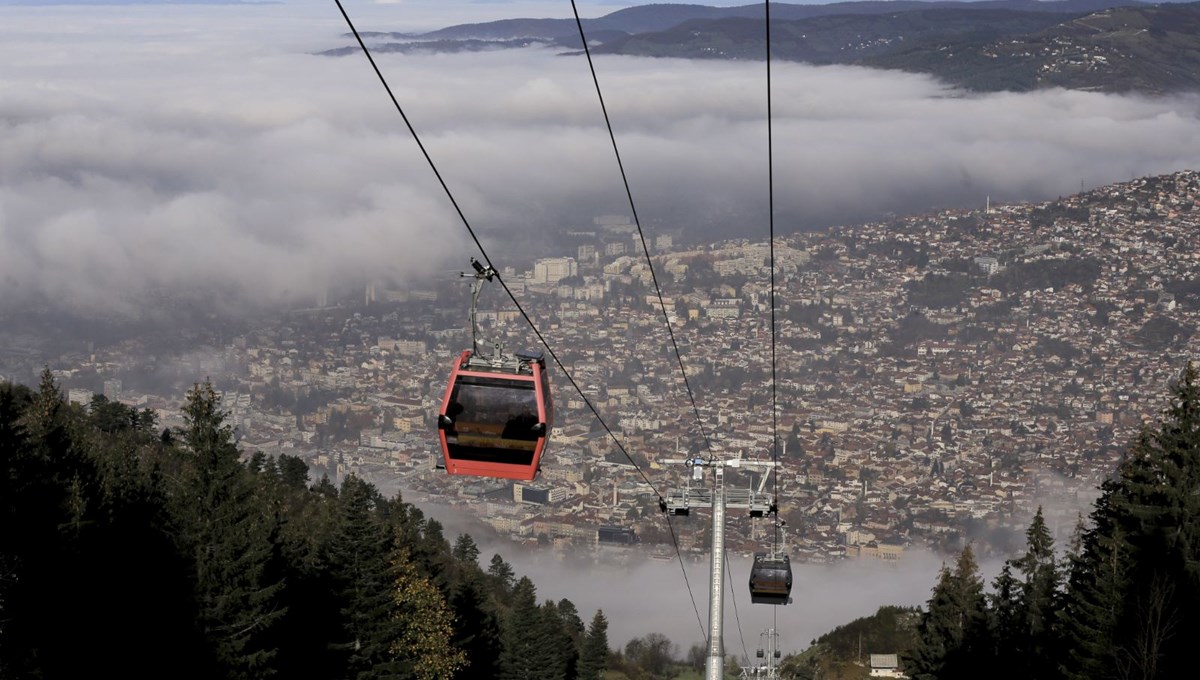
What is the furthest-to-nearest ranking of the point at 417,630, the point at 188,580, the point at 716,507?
the point at 417,630
the point at 188,580
the point at 716,507

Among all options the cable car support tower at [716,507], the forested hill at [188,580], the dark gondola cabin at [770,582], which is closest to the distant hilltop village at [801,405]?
A: the forested hill at [188,580]

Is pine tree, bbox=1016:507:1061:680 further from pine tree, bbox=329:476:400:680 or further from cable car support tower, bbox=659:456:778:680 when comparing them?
pine tree, bbox=329:476:400:680

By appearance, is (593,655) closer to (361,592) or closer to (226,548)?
(361,592)

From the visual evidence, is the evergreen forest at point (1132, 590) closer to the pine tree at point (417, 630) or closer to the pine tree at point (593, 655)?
the pine tree at point (417, 630)

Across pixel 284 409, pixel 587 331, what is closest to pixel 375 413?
pixel 284 409

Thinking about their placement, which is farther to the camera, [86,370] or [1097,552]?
[86,370]

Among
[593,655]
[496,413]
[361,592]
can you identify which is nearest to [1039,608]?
[361,592]

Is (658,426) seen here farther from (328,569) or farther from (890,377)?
(328,569)
